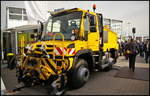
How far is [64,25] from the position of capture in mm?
4312

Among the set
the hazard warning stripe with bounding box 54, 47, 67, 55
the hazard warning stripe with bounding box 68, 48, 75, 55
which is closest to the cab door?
the hazard warning stripe with bounding box 68, 48, 75, 55

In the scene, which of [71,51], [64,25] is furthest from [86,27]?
[71,51]

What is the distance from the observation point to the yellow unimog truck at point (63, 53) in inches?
142

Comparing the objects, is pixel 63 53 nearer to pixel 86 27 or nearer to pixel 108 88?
pixel 86 27

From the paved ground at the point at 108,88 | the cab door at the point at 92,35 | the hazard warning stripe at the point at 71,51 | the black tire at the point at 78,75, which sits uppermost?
the cab door at the point at 92,35

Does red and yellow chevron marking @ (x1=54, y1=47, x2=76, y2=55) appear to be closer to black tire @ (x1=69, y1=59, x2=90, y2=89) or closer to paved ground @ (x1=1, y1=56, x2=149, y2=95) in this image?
black tire @ (x1=69, y1=59, x2=90, y2=89)

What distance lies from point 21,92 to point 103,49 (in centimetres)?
353

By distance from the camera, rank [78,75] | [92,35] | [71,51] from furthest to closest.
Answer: [92,35]
[78,75]
[71,51]

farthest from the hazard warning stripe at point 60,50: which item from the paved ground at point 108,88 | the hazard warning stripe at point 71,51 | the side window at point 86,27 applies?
the paved ground at point 108,88

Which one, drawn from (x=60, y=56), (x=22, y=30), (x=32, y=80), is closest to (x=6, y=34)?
(x=22, y=30)

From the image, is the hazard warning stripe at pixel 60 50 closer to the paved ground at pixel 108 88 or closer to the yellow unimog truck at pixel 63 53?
the yellow unimog truck at pixel 63 53

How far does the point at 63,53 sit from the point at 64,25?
1240 millimetres

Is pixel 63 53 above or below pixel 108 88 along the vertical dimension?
above

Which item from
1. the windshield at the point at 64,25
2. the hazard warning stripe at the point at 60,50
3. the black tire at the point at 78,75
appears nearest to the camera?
the hazard warning stripe at the point at 60,50
